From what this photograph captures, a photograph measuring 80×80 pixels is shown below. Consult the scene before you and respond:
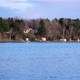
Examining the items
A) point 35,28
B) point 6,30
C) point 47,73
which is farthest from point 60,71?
point 35,28

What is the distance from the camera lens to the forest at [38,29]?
134 meters

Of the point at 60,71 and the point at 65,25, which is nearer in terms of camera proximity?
the point at 60,71

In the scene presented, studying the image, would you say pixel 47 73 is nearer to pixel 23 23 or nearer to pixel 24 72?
pixel 24 72

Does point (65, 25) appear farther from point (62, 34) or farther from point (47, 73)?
point (47, 73)

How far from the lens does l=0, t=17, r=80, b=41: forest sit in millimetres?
133875

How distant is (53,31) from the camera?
141m

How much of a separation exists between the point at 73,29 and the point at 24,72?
4638 inches

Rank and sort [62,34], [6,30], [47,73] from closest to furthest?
1. [47,73]
2. [6,30]
3. [62,34]

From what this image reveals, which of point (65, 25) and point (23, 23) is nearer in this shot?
point (23, 23)

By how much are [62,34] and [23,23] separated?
14.5 meters

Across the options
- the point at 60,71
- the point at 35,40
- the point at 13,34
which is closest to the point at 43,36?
the point at 35,40

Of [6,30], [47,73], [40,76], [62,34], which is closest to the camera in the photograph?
[40,76]

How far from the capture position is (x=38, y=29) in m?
139

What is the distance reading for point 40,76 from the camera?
24.5 m
